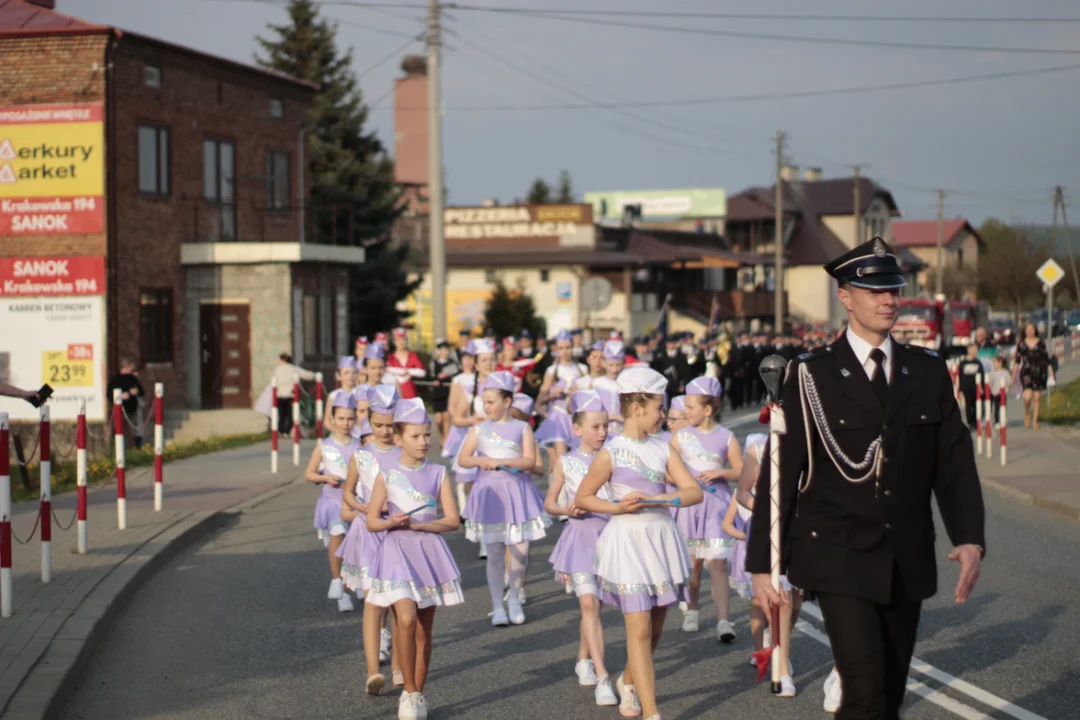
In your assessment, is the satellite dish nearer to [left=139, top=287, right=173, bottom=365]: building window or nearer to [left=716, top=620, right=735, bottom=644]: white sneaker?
[left=139, top=287, right=173, bottom=365]: building window

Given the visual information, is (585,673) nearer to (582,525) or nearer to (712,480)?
(582,525)

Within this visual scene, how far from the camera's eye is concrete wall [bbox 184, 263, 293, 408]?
33.8m

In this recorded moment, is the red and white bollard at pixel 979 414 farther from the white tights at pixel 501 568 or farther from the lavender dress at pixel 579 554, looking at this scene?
the lavender dress at pixel 579 554

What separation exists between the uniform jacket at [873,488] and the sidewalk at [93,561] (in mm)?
3984

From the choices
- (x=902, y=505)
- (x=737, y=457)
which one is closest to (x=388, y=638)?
(x=737, y=457)

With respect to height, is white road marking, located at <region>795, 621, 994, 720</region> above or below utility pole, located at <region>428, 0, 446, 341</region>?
below

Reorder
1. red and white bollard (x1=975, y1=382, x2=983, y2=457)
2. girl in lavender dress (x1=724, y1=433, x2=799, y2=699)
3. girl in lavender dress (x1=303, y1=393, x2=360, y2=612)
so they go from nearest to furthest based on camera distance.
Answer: girl in lavender dress (x1=724, y1=433, x2=799, y2=699) → girl in lavender dress (x1=303, y1=393, x2=360, y2=612) → red and white bollard (x1=975, y1=382, x2=983, y2=457)

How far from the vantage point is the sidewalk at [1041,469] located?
16.8 metres

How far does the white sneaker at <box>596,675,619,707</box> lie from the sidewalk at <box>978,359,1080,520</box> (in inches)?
375

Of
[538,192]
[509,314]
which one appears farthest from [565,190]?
[509,314]

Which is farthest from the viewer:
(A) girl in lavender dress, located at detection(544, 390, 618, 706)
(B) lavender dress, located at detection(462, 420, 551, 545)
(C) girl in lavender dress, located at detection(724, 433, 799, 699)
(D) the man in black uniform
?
(B) lavender dress, located at detection(462, 420, 551, 545)

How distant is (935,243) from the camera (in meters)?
124

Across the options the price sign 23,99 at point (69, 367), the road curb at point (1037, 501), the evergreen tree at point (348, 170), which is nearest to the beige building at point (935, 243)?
the evergreen tree at point (348, 170)

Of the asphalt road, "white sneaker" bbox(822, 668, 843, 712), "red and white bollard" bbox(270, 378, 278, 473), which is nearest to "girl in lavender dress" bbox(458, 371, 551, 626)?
the asphalt road
